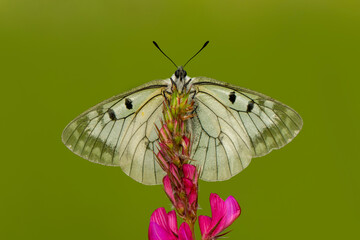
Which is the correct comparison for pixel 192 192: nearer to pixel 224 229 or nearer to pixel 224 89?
pixel 224 229

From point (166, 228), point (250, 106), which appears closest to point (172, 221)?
point (166, 228)

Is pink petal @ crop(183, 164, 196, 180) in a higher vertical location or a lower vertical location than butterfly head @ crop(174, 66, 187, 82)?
lower

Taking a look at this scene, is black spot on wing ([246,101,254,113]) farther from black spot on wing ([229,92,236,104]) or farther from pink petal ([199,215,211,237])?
pink petal ([199,215,211,237])

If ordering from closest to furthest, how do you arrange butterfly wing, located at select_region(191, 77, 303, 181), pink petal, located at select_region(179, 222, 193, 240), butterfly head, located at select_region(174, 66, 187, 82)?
pink petal, located at select_region(179, 222, 193, 240)
butterfly head, located at select_region(174, 66, 187, 82)
butterfly wing, located at select_region(191, 77, 303, 181)

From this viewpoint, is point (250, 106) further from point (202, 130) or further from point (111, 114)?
point (111, 114)

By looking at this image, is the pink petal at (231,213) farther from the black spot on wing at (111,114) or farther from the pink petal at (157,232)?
the black spot on wing at (111,114)

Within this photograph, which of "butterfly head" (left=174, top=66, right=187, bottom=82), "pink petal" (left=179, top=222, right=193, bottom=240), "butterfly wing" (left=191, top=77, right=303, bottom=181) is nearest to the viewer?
"pink petal" (left=179, top=222, right=193, bottom=240)

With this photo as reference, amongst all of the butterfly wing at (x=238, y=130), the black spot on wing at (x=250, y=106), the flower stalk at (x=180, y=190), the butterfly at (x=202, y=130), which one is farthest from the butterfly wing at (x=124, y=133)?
A: the flower stalk at (x=180, y=190)

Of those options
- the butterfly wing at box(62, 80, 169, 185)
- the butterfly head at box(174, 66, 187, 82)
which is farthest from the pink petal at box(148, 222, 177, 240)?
the butterfly wing at box(62, 80, 169, 185)
